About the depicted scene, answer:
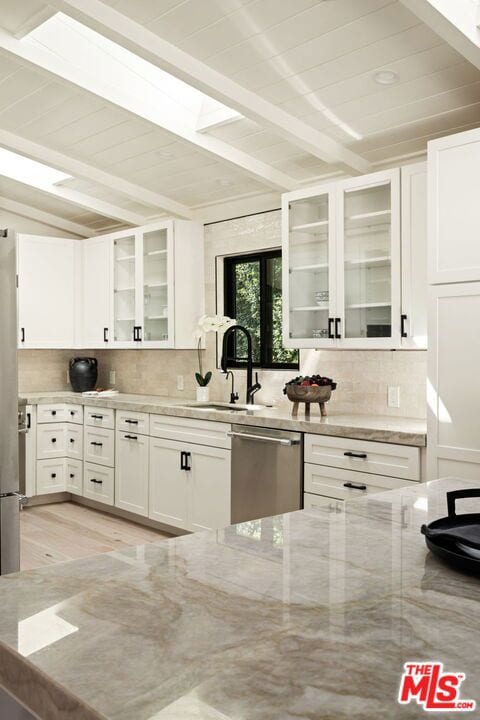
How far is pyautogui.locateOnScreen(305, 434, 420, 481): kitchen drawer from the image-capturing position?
3334 millimetres

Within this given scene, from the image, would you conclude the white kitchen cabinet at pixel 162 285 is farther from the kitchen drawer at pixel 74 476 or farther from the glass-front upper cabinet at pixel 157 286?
the kitchen drawer at pixel 74 476

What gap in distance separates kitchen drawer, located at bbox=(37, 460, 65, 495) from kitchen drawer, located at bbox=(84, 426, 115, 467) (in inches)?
13.4

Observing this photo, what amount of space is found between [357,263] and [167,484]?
6.83 ft

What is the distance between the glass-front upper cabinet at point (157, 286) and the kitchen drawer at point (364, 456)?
2028mm

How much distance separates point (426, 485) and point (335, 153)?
2624 millimetres

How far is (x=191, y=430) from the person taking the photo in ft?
15.0

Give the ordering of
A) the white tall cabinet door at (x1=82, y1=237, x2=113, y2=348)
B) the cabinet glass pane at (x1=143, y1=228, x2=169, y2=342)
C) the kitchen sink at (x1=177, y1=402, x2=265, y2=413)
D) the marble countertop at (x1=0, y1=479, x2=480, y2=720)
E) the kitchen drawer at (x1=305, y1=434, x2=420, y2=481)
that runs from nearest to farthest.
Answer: the marble countertop at (x1=0, y1=479, x2=480, y2=720) → the kitchen drawer at (x1=305, y1=434, x2=420, y2=481) → the kitchen sink at (x1=177, y1=402, x2=265, y2=413) → the cabinet glass pane at (x1=143, y1=228, x2=169, y2=342) → the white tall cabinet door at (x1=82, y1=237, x2=113, y2=348)

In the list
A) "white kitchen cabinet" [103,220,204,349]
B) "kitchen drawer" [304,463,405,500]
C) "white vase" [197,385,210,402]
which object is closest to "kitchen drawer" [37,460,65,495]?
"white kitchen cabinet" [103,220,204,349]

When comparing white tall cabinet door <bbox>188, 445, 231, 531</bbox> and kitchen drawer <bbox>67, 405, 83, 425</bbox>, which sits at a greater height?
kitchen drawer <bbox>67, 405, 83, 425</bbox>

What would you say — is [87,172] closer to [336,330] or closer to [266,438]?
[336,330]

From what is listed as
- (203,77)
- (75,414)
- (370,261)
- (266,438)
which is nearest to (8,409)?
(266,438)

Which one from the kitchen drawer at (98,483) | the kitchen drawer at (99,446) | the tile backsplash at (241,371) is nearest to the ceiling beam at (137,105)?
the tile backsplash at (241,371)

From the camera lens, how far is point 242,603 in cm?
99

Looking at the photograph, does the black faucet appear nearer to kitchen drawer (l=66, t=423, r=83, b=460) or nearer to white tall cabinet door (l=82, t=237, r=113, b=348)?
white tall cabinet door (l=82, t=237, r=113, b=348)
